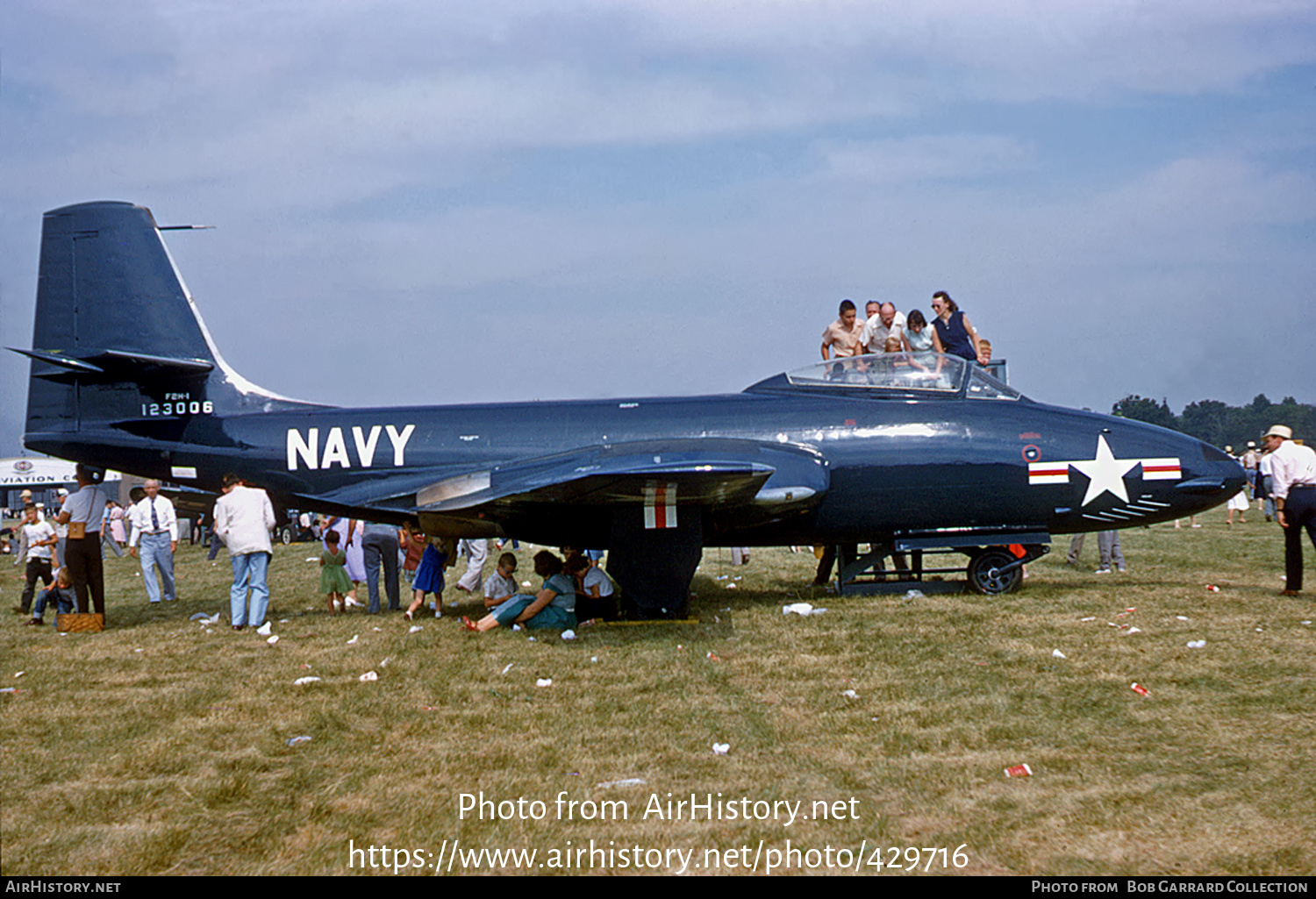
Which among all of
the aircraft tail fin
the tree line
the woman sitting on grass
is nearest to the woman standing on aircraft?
the woman sitting on grass

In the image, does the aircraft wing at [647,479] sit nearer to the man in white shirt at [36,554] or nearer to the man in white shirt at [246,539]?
the man in white shirt at [246,539]

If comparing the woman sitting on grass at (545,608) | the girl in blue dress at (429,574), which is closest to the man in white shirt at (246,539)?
the girl in blue dress at (429,574)

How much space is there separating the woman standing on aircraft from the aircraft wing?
3.15 meters

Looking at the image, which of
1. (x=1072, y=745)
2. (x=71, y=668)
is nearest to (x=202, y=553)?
(x=71, y=668)

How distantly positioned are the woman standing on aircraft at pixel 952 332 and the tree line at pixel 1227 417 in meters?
79.3

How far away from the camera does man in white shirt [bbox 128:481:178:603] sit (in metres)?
16.5

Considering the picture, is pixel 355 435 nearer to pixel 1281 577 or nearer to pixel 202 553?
pixel 1281 577

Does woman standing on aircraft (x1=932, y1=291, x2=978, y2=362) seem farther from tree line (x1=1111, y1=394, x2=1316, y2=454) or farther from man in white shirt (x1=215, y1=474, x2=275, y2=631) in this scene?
tree line (x1=1111, y1=394, x2=1316, y2=454)

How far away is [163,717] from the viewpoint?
24.1 feet

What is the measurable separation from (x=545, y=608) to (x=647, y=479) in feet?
7.49

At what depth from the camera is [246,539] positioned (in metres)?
11.8

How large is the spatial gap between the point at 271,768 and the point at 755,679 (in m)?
3.85

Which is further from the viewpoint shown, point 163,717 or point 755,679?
point 755,679

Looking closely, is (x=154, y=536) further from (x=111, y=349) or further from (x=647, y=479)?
(x=647, y=479)
